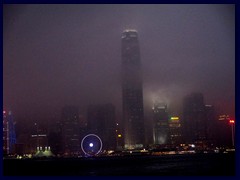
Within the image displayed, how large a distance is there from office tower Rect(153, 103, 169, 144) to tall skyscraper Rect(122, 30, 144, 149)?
0.60 ft

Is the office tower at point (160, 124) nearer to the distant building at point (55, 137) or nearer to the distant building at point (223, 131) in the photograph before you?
the distant building at point (223, 131)

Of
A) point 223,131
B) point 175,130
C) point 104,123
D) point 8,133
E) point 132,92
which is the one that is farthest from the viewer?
point 104,123

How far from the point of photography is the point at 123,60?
693cm

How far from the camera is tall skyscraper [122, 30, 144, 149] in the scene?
680cm

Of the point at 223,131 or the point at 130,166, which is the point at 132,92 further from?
the point at 223,131

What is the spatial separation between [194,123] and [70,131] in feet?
5.53

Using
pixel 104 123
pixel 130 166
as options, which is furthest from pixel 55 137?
pixel 130 166

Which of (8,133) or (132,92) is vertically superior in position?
(132,92)

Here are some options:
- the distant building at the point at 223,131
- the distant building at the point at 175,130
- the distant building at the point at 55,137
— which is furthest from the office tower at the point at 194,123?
the distant building at the point at 55,137

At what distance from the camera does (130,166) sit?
699 centimetres

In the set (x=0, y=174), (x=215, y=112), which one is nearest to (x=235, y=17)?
(x=215, y=112)

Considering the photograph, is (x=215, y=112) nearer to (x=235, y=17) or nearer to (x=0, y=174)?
(x=235, y=17)

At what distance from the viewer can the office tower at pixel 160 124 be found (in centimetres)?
707

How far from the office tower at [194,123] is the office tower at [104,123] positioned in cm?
97
